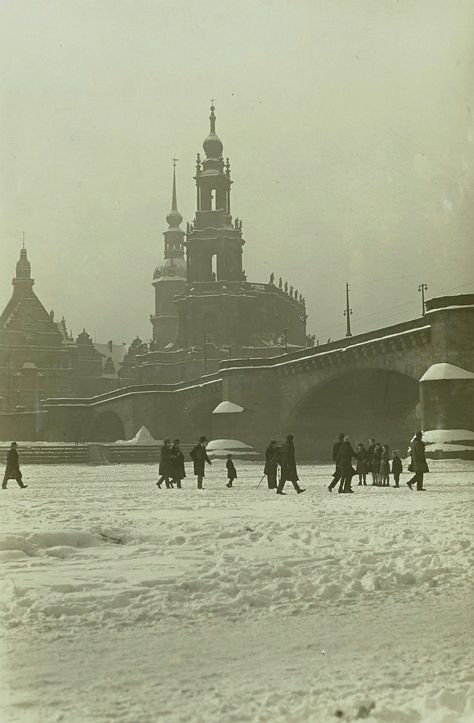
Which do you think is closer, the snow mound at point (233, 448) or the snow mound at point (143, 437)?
the snow mound at point (233, 448)

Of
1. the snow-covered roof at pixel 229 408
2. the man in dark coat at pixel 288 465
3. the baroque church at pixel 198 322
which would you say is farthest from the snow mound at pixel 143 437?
the man in dark coat at pixel 288 465

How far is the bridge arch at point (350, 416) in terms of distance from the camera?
50.1 m

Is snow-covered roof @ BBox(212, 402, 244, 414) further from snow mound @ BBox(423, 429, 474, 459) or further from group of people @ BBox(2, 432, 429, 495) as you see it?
group of people @ BBox(2, 432, 429, 495)

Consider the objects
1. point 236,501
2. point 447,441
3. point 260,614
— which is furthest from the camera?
point 447,441

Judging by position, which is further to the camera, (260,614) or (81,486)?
(81,486)

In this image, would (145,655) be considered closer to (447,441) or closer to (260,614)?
(260,614)

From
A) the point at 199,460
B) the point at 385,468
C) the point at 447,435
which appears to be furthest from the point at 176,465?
the point at 447,435

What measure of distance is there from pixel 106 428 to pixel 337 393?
118 ft

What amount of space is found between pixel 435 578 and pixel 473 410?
26387 millimetres

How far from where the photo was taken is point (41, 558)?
31.0 ft

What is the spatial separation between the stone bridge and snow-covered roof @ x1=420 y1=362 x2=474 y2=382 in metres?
0.04

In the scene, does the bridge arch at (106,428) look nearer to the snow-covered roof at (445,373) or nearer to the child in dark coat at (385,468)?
the snow-covered roof at (445,373)

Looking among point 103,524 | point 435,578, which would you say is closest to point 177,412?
point 103,524

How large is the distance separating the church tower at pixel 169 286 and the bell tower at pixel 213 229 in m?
18.4
